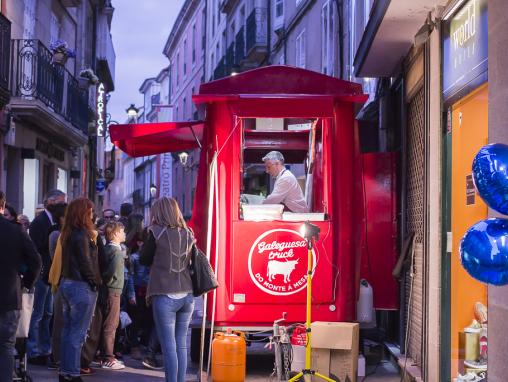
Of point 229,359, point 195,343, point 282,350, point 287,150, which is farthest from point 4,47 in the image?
point 282,350

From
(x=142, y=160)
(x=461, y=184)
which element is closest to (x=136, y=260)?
(x=461, y=184)

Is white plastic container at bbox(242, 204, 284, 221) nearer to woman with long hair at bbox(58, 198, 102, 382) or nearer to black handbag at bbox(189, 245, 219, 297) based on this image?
black handbag at bbox(189, 245, 219, 297)

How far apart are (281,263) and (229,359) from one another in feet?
3.68

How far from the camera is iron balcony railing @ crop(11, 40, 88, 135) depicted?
643 inches

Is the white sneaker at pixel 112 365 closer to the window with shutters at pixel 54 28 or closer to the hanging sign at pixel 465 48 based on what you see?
the hanging sign at pixel 465 48

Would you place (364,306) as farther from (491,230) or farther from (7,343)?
(491,230)

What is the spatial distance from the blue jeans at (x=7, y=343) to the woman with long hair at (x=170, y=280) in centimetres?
124

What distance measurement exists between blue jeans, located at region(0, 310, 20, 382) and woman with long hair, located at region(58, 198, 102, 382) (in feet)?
4.49

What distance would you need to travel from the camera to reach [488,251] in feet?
11.0

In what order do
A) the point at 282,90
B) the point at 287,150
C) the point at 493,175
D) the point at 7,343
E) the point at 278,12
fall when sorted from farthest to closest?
the point at 278,12, the point at 287,150, the point at 282,90, the point at 7,343, the point at 493,175

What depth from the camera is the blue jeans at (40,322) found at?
9758mm

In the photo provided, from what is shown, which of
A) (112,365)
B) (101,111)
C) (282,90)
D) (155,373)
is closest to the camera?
(282,90)

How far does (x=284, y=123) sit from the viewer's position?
35.0ft

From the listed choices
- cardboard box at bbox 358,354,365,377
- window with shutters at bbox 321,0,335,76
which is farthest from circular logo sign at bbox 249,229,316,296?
window with shutters at bbox 321,0,335,76
